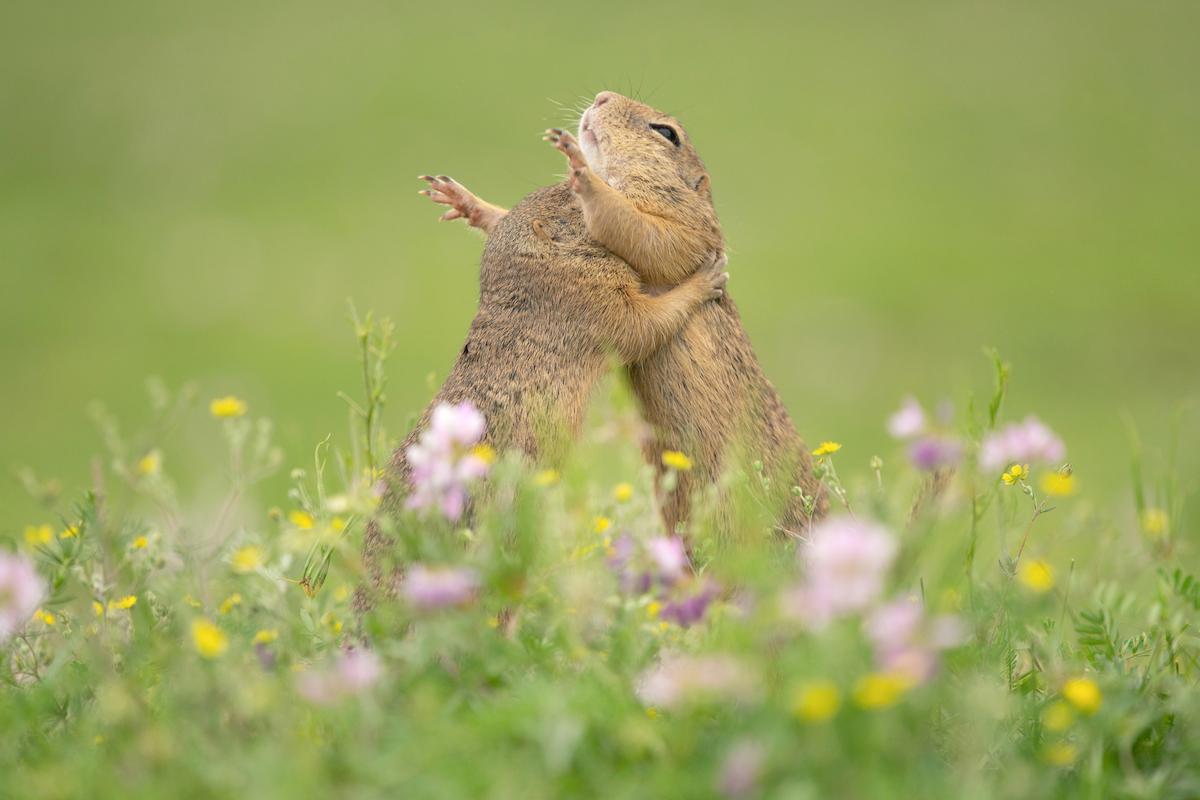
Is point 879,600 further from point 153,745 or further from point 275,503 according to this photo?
point 275,503

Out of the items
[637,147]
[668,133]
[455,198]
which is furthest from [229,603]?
[668,133]

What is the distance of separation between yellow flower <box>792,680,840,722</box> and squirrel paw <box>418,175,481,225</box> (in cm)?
353

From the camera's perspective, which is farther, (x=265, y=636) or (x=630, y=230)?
(x=630, y=230)

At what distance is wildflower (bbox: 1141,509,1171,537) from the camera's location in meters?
3.56

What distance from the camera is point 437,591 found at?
268 cm

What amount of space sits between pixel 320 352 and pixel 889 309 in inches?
314

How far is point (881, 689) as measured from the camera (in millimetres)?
2230

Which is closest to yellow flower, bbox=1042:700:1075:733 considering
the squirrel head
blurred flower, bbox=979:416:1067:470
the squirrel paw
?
blurred flower, bbox=979:416:1067:470

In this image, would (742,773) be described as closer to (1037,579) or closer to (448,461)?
(1037,579)

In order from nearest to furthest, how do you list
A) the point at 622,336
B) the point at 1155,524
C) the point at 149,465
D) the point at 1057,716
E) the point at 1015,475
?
the point at 1057,716
the point at 149,465
the point at 1155,524
the point at 1015,475
the point at 622,336

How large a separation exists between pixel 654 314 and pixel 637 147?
956mm

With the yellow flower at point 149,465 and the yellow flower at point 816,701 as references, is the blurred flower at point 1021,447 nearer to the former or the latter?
the yellow flower at point 816,701

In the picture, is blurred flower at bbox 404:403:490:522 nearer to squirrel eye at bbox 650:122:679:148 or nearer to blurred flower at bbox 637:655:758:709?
blurred flower at bbox 637:655:758:709

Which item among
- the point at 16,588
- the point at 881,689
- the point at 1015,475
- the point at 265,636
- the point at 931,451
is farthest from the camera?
the point at 1015,475
